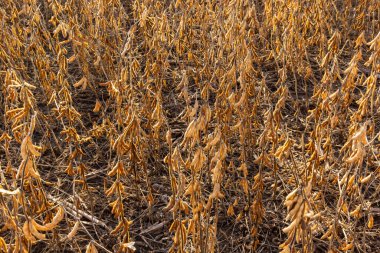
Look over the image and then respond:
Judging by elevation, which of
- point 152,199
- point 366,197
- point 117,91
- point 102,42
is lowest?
point 366,197

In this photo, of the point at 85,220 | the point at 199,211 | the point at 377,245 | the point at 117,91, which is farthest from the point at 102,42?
the point at 377,245

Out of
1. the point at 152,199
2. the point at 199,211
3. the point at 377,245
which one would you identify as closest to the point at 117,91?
the point at 152,199

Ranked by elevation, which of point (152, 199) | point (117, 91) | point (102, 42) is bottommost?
point (152, 199)

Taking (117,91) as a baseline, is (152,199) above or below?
below

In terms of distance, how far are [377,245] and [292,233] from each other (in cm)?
83

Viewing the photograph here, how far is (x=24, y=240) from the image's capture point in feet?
4.32

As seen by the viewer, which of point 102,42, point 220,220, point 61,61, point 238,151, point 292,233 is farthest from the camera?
point 102,42

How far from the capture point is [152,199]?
1.91 meters

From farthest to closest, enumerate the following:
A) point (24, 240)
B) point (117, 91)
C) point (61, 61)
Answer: point (61, 61) → point (117, 91) → point (24, 240)

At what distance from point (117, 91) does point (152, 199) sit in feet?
1.49

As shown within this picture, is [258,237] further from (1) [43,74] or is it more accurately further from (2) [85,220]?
(1) [43,74]

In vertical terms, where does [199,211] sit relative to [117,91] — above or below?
below

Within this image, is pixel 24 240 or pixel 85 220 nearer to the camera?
pixel 24 240

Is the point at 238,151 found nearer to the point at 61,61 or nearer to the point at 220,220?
the point at 220,220
